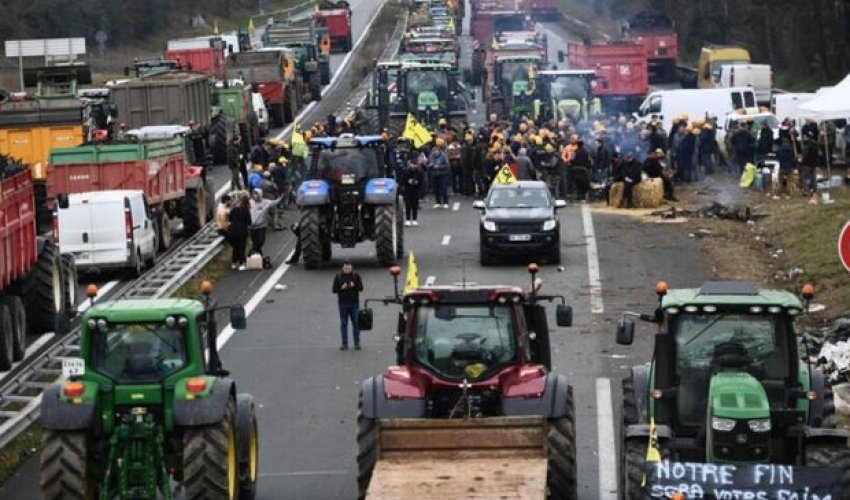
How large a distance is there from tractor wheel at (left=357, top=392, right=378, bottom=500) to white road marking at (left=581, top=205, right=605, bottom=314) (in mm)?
13781

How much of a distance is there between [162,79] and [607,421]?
112ft

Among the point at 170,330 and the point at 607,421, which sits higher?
the point at 170,330

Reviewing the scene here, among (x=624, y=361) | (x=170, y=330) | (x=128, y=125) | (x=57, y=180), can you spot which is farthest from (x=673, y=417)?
(x=128, y=125)

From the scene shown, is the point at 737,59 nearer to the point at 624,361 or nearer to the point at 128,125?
the point at 128,125

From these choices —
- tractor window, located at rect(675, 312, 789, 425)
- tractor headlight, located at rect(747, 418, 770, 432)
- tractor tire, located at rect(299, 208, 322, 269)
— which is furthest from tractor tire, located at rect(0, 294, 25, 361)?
tractor headlight, located at rect(747, 418, 770, 432)

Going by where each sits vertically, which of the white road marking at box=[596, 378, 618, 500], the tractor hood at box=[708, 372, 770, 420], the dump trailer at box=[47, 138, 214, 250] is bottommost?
the white road marking at box=[596, 378, 618, 500]

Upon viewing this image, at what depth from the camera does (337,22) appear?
99.4m

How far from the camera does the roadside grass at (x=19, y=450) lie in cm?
2173

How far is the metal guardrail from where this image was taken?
23672 millimetres

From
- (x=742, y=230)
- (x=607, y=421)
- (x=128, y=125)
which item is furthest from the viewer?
(x=128, y=125)

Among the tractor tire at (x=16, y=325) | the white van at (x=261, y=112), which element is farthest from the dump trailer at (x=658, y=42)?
the tractor tire at (x=16, y=325)

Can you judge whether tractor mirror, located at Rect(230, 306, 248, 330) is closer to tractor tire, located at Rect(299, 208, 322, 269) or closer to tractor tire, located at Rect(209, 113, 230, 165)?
tractor tire, located at Rect(299, 208, 322, 269)

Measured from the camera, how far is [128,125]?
53719 mm

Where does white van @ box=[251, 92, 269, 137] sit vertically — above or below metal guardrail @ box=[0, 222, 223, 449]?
above
